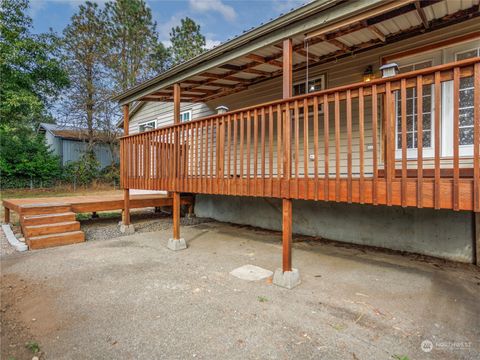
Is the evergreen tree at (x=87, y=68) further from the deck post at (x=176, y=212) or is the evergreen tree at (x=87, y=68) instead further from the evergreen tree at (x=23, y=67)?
the deck post at (x=176, y=212)

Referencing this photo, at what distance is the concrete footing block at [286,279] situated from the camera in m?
3.41

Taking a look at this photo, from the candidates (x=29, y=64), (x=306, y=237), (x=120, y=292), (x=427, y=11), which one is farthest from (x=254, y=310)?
(x=29, y=64)

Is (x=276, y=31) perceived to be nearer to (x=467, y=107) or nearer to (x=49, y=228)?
(x=467, y=107)

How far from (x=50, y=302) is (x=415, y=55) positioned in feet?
20.0

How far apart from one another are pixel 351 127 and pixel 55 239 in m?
5.46

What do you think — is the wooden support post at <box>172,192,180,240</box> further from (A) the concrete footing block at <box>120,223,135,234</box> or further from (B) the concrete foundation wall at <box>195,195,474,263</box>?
(B) the concrete foundation wall at <box>195,195,474,263</box>

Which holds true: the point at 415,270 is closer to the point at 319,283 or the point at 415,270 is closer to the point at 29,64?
the point at 319,283

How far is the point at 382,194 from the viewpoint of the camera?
2.76 m

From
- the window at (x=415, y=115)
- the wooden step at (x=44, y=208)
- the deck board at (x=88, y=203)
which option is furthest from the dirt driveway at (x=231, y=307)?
the window at (x=415, y=115)

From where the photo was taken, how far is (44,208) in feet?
18.3

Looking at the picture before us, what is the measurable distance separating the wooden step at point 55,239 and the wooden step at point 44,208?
1.88ft

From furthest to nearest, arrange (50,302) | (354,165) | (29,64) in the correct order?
(29,64) < (354,165) < (50,302)

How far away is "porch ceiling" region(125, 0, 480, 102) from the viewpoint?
3669 mm

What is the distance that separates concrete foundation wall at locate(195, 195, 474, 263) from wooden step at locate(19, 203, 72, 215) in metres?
4.04
